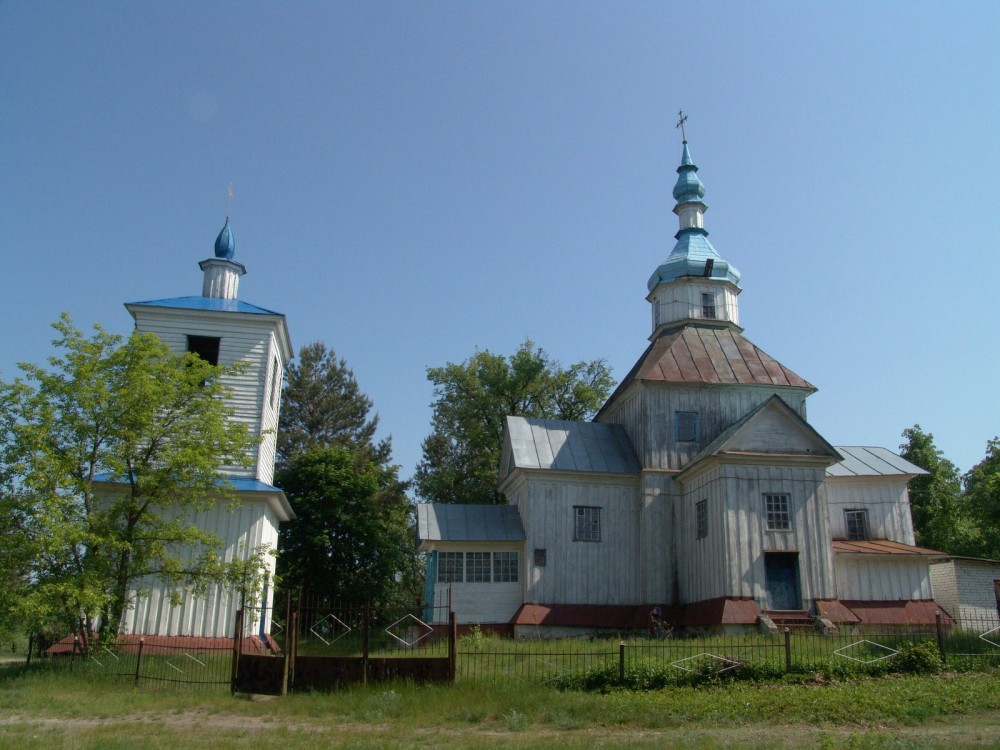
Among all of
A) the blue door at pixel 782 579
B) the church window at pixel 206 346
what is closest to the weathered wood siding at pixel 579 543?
the blue door at pixel 782 579

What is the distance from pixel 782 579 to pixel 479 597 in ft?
27.9

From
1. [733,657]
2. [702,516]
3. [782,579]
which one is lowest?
[733,657]

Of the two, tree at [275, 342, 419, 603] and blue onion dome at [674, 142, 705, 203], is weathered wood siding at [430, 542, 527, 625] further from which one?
blue onion dome at [674, 142, 705, 203]

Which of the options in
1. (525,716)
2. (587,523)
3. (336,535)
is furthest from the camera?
(336,535)

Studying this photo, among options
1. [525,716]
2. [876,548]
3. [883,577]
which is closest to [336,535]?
[876,548]

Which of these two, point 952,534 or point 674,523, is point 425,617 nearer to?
point 674,523

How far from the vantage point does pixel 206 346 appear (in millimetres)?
23406

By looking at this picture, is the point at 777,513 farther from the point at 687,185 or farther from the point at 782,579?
the point at 687,185

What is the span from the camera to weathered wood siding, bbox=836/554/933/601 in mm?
23750

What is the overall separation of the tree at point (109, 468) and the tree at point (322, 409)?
86.8 feet

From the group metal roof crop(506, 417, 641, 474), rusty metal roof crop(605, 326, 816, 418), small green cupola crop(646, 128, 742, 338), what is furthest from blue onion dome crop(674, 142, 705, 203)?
metal roof crop(506, 417, 641, 474)

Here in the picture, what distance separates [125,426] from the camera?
1802cm

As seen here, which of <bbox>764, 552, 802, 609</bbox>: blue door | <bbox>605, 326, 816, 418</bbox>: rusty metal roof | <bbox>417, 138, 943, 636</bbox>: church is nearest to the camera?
<bbox>764, 552, 802, 609</bbox>: blue door

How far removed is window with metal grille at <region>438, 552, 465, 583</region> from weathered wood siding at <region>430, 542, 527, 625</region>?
131mm
